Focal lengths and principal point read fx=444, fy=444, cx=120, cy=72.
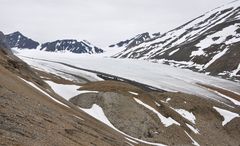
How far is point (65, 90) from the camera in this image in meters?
73.4

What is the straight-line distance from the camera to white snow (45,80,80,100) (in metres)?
Answer: 71.5

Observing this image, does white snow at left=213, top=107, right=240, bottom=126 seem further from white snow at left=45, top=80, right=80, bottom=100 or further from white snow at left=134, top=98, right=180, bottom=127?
white snow at left=45, top=80, right=80, bottom=100

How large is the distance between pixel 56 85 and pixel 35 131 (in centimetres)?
4302

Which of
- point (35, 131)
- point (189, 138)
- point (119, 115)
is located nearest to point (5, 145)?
point (35, 131)

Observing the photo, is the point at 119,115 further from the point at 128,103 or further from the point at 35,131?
the point at 35,131

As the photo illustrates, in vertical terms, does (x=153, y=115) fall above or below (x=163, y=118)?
above

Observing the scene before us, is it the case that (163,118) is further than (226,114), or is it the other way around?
(226,114)

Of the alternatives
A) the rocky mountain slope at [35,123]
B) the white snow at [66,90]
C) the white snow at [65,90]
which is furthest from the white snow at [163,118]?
the rocky mountain slope at [35,123]

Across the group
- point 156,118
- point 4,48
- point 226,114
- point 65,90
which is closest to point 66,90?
point 65,90

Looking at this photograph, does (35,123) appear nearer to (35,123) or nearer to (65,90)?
(35,123)

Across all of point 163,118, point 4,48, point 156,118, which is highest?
point 4,48

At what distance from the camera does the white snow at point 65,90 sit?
71500 mm

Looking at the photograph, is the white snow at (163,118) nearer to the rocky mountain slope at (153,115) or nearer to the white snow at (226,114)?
the rocky mountain slope at (153,115)

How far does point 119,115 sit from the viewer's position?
214 ft
